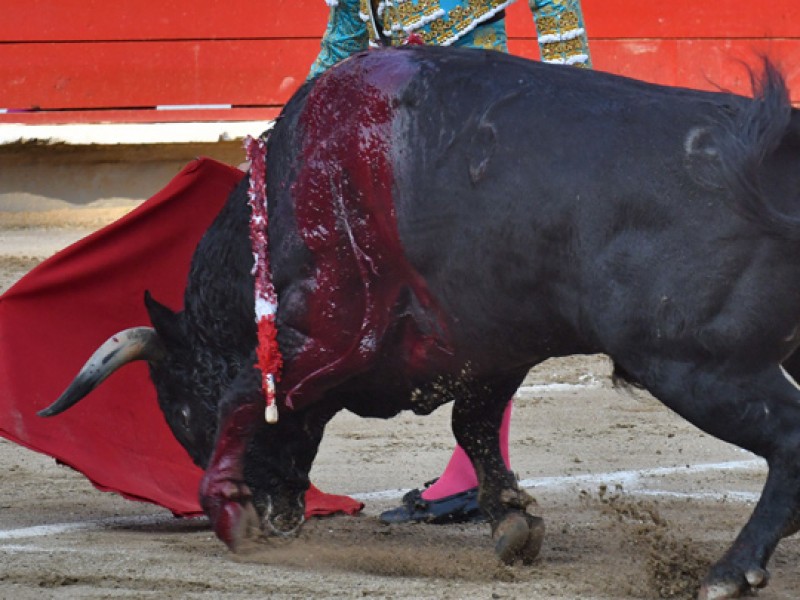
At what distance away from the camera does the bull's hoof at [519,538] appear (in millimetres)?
3137

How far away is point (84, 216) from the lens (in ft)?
25.8

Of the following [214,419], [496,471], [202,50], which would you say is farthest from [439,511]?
[202,50]

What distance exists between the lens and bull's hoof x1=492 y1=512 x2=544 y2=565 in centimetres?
314

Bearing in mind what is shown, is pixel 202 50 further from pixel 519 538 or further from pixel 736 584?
pixel 736 584

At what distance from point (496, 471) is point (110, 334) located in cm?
101

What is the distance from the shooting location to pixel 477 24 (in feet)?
11.0

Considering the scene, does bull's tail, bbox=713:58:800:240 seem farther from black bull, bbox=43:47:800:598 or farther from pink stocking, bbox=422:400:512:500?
pink stocking, bbox=422:400:512:500

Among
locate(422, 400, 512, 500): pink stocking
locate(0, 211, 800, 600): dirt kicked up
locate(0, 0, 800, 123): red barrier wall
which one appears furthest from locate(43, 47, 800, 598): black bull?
locate(0, 0, 800, 123): red barrier wall

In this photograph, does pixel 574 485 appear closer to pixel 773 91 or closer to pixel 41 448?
pixel 41 448

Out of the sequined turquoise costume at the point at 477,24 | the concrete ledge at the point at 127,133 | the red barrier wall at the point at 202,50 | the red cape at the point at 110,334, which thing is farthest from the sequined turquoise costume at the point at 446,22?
the red barrier wall at the point at 202,50

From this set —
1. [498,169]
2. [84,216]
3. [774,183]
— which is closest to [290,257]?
[498,169]

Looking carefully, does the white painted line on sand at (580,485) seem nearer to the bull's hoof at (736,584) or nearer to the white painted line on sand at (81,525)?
the white painted line on sand at (81,525)

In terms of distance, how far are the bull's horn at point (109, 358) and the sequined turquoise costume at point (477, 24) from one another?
31.6 inches

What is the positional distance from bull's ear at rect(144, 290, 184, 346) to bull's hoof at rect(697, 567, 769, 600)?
128 cm
